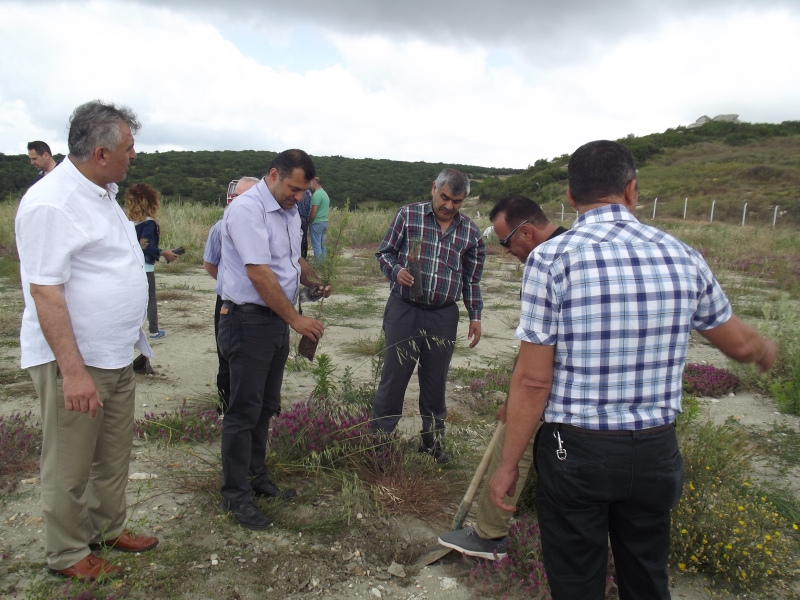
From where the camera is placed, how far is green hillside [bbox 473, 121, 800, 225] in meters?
27.9

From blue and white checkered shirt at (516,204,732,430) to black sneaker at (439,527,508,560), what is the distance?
4.11 ft

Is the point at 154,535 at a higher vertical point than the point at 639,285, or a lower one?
lower

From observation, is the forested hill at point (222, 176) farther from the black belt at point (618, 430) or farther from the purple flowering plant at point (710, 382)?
the black belt at point (618, 430)

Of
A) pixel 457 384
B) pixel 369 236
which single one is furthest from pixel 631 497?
pixel 369 236

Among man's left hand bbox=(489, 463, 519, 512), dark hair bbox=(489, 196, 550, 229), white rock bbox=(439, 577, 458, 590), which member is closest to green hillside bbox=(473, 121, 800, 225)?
dark hair bbox=(489, 196, 550, 229)

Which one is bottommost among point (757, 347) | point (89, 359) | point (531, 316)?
point (89, 359)

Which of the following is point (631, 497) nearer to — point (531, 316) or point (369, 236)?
point (531, 316)

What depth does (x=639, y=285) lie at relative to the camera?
1774mm

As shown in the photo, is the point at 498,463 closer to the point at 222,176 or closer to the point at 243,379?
the point at 243,379

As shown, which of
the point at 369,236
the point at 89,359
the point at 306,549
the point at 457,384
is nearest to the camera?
the point at 89,359

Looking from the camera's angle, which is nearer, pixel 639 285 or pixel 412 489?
pixel 639 285

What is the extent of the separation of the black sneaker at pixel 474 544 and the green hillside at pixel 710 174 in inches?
1054

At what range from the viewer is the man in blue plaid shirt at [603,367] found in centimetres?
179

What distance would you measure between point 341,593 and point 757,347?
1979 mm
